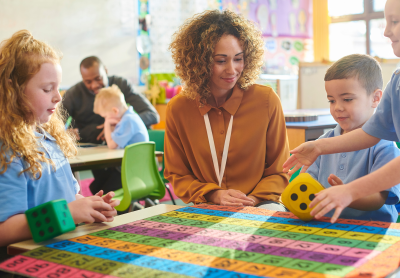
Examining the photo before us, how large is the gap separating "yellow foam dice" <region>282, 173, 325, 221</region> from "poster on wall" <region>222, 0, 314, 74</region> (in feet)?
23.0

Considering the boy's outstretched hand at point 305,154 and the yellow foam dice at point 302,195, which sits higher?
the boy's outstretched hand at point 305,154

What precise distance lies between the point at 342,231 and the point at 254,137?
0.72 metres

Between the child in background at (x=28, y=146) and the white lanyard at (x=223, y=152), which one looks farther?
the white lanyard at (x=223, y=152)

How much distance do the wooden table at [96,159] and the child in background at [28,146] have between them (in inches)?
45.9

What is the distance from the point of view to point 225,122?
1704 millimetres

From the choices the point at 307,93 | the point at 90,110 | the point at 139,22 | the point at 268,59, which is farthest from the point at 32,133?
the point at 268,59

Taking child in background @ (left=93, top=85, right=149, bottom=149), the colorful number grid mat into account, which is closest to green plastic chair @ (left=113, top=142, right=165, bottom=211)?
child in background @ (left=93, top=85, right=149, bottom=149)

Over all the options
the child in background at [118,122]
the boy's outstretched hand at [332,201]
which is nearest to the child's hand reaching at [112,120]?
the child in background at [118,122]

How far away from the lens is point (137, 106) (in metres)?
3.89

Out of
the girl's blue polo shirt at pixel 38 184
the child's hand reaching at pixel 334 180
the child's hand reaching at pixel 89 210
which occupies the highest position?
the girl's blue polo shirt at pixel 38 184

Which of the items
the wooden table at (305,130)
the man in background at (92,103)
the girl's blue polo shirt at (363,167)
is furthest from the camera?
the man in background at (92,103)

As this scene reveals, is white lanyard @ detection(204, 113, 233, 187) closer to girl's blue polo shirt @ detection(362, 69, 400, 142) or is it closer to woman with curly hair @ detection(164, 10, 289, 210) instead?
woman with curly hair @ detection(164, 10, 289, 210)

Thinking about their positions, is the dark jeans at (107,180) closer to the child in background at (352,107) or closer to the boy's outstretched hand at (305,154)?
the child in background at (352,107)

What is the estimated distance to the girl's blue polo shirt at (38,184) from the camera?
107 cm
